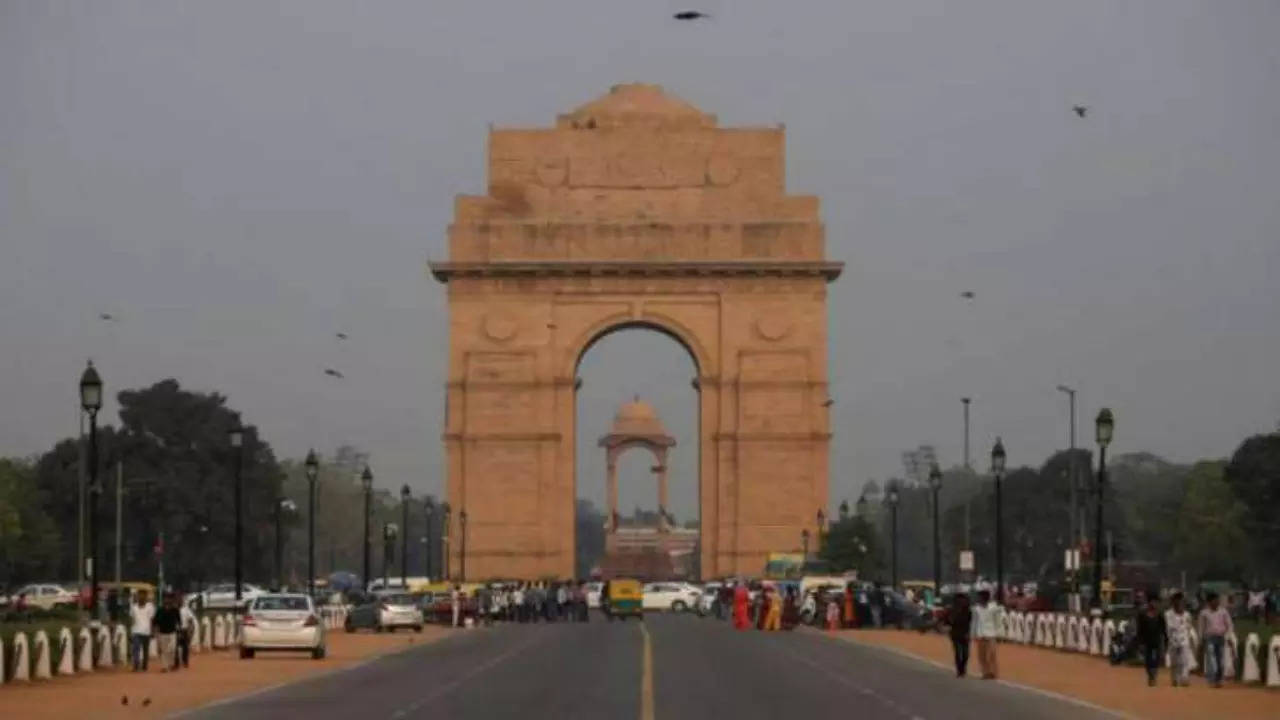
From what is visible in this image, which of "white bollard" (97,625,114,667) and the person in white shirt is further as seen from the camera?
"white bollard" (97,625,114,667)

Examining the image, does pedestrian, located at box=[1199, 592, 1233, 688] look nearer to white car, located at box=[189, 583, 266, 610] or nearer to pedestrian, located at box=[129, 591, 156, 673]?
pedestrian, located at box=[129, 591, 156, 673]

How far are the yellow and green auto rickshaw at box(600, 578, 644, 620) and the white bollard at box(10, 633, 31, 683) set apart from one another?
52277 mm

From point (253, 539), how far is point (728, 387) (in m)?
20.4

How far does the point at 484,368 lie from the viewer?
118 m

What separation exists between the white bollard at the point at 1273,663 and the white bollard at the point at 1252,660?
0.67 metres

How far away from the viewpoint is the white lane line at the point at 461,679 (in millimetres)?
33906

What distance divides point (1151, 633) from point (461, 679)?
9941 mm

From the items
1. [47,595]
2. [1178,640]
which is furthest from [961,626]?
[47,595]

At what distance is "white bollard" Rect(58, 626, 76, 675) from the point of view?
44.3m

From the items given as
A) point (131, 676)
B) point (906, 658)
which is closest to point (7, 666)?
point (131, 676)

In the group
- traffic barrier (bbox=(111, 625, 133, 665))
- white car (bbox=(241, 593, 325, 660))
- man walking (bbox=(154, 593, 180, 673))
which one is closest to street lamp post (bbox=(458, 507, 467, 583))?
white car (bbox=(241, 593, 325, 660))

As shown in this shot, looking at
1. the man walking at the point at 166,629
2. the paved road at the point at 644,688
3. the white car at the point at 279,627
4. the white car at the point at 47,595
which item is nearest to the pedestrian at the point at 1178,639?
the paved road at the point at 644,688

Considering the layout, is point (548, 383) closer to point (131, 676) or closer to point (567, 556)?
point (567, 556)

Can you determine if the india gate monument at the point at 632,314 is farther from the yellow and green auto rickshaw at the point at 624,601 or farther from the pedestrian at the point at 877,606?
the pedestrian at the point at 877,606
